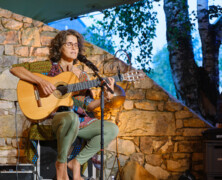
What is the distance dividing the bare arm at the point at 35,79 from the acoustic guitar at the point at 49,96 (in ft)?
0.16

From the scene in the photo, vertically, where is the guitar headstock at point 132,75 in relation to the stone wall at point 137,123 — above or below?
above

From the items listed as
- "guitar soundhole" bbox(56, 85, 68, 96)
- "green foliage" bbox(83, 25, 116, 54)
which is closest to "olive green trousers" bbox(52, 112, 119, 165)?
"guitar soundhole" bbox(56, 85, 68, 96)

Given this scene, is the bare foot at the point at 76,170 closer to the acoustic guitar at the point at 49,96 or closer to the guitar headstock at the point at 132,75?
the acoustic guitar at the point at 49,96

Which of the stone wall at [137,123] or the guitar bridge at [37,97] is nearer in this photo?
the guitar bridge at [37,97]

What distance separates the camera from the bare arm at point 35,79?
287cm

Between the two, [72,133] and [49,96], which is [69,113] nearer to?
[72,133]

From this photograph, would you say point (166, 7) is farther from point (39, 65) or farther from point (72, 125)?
point (72, 125)

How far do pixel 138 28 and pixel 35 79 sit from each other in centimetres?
426

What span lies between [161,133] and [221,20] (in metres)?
3.80

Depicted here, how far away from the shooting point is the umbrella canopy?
4078 millimetres

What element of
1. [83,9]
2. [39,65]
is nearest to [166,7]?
[83,9]

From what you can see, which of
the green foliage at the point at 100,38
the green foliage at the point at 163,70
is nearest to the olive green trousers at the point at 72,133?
the green foliage at the point at 163,70

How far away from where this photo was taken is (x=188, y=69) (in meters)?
6.19

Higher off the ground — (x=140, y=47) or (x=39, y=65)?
(x=140, y=47)
